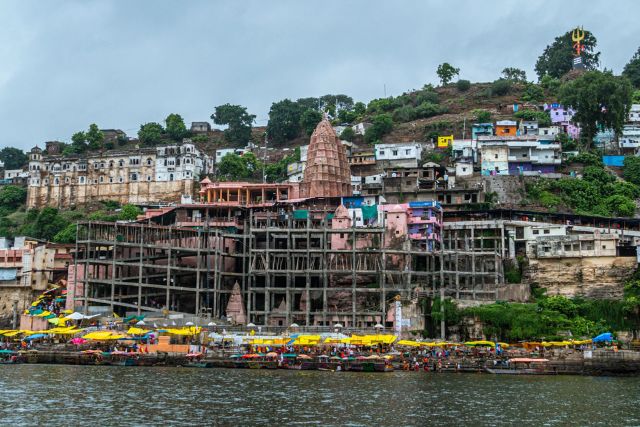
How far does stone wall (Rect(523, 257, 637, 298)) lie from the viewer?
76.1m

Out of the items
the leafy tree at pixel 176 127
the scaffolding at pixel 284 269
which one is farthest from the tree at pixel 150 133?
the scaffolding at pixel 284 269

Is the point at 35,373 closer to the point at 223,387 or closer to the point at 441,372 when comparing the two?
the point at 223,387

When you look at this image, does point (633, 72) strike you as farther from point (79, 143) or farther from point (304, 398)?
point (304, 398)

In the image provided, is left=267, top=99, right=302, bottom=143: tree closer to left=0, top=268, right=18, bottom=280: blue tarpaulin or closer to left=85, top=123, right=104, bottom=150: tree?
left=85, top=123, right=104, bottom=150: tree

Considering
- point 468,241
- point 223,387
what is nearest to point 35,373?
point 223,387

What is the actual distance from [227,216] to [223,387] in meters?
43.6

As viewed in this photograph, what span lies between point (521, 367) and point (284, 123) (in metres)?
90.7

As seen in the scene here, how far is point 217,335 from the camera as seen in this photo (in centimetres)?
7112

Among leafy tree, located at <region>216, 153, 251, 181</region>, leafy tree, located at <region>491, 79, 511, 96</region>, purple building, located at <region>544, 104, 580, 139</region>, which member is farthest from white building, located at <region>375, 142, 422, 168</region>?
leafy tree, located at <region>491, 79, 511, 96</region>

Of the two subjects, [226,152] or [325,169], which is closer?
[325,169]

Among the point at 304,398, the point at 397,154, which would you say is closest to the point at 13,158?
the point at 397,154

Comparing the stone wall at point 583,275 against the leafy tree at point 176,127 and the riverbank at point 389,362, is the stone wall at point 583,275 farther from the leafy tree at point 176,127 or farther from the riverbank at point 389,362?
the leafy tree at point 176,127

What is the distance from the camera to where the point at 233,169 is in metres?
124

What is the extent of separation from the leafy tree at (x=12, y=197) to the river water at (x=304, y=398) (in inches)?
2925
